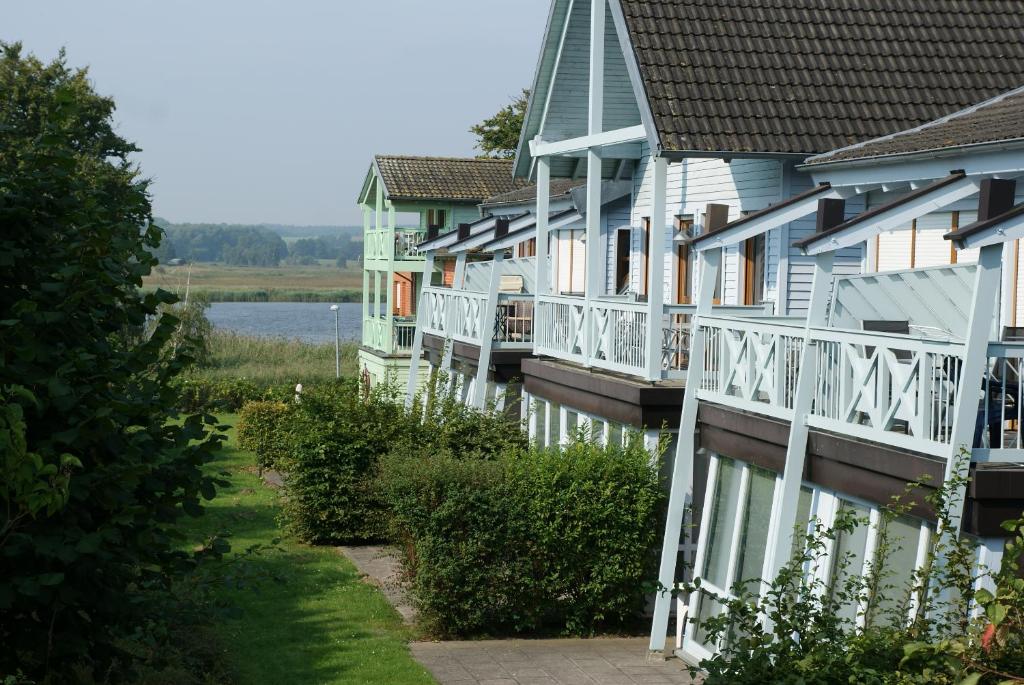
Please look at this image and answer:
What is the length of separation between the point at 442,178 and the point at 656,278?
2911 centimetres

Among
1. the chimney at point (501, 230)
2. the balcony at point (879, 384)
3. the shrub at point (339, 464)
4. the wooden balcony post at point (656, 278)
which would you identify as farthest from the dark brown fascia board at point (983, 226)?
the chimney at point (501, 230)

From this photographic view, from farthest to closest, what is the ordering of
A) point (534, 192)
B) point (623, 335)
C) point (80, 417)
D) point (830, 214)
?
point (534, 192) → point (623, 335) → point (830, 214) → point (80, 417)

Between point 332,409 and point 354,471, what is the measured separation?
1054 millimetres

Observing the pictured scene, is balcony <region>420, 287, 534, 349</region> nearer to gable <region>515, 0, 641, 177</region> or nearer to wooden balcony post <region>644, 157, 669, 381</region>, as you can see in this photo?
gable <region>515, 0, 641, 177</region>

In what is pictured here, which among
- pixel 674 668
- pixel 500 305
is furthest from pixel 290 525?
pixel 674 668

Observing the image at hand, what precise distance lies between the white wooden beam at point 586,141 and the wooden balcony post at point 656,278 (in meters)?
0.86

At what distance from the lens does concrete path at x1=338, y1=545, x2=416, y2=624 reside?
15938 mm

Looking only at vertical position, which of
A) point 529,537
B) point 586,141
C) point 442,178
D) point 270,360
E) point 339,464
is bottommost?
point 270,360

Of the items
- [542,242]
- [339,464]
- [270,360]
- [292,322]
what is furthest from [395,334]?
[292,322]

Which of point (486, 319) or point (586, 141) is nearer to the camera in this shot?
point (586, 141)

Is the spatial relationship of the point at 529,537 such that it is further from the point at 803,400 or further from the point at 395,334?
the point at 395,334

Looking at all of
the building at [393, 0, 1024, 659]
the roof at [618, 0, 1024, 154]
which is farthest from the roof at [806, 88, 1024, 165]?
the roof at [618, 0, 1024, 154]

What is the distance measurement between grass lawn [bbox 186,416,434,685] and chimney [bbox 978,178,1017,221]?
6.16 metres

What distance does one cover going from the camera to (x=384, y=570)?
60.4ft
